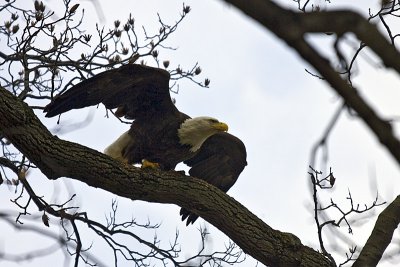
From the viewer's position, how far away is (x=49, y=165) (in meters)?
3.62

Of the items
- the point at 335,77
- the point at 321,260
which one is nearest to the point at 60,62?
the point at 321,260

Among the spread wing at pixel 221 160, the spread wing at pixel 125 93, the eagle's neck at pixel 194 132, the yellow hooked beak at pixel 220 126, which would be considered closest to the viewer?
the spread wing at pixel 125 93

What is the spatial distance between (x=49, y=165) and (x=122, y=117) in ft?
6.37

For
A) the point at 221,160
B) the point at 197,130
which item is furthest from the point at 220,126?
the point at 221,160

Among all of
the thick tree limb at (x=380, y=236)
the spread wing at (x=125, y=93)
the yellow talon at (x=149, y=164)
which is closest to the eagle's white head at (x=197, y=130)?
the spread wing at (x=125, y=93)

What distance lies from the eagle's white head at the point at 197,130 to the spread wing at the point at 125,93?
0.72 feet

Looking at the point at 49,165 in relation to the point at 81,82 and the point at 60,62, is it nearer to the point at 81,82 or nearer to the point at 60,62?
the point at 81,82

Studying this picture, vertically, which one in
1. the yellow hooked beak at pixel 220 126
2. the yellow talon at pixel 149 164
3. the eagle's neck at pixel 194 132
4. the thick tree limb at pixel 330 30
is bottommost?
the thick tree limb at pixel 330 30

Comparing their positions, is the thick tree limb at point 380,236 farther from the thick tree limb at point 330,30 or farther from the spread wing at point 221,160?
the spread wing at point 221,160

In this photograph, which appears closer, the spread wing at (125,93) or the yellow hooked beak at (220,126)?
the spread wing at (125,93)

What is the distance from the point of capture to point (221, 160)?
20.2 feet

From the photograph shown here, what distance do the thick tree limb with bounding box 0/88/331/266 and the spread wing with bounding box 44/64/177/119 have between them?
0.96 m

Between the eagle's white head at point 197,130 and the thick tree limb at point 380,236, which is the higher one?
the eagle's white head at point 197,130

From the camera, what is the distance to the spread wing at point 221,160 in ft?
→ 20.1
